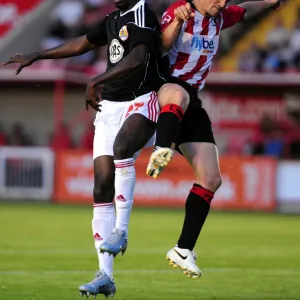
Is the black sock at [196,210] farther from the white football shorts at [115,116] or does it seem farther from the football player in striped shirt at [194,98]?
the white football shorts at [115,116]

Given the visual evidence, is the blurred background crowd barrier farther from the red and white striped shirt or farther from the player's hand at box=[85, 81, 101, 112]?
the player's hand at box=[85, 81, 101, 112]

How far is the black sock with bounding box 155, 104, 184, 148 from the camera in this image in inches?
331

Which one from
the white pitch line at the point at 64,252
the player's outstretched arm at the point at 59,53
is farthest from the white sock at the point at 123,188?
the white pitch line at the point at 64,252

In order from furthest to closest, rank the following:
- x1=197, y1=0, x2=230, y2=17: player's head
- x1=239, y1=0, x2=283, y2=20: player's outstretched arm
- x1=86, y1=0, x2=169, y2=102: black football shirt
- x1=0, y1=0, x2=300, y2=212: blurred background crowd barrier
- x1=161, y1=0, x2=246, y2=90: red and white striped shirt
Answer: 1. x1=0, y1=0, x2=300, y2=212: blurred background crowd barrier
2. x1=239, y1=0, x2=283, y2=20: player's outstretched arm
3. x1=161, y1=0, x2=246, y2=90: red and white striped shirt
4. x1=197, y1=0, x2=230, y2=17: player's head
5. x1=86, y1=0, x2=169, y2=102: black football shirt

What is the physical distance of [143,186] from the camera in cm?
2291

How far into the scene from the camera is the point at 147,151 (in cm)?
2486

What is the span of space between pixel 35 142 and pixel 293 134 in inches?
304

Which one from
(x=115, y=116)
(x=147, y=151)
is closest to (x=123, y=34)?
(x=115, y=116)

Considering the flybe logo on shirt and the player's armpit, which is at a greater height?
the player's armpit

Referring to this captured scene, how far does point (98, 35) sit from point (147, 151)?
15859 millimetres

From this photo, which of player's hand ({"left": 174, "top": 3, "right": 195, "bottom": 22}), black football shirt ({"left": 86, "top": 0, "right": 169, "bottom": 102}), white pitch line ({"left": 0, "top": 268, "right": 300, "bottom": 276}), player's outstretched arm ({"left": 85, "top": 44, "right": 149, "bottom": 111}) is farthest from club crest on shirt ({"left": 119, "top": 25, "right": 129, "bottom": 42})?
white pitch line ({"left": 0, "top": 268, "right": 300, "bottom": 276})

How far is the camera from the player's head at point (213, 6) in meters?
8.94

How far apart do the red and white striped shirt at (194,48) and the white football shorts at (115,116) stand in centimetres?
45

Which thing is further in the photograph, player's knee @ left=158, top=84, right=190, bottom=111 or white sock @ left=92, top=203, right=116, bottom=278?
white sock @ left=92, top=203, right=116, bottom=278
